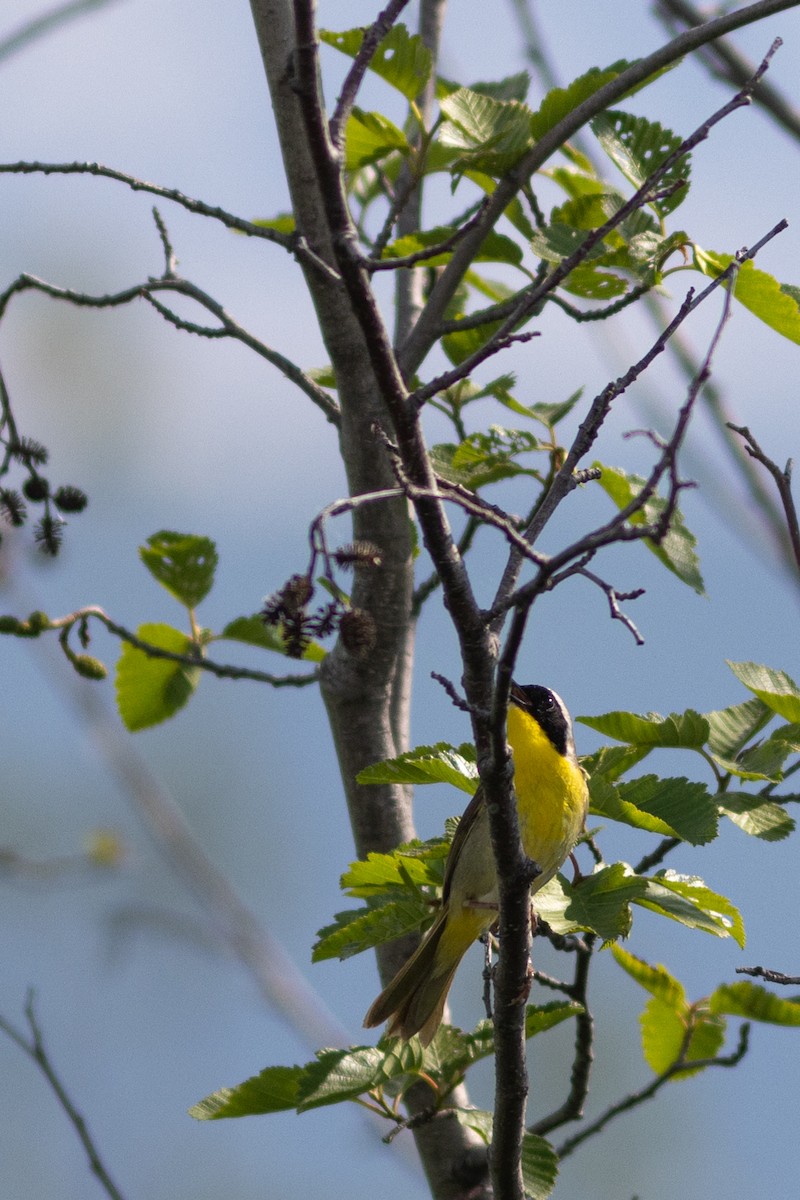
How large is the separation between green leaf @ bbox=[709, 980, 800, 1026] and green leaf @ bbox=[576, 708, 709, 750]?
65 centimetres

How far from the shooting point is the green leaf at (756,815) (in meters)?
2.99

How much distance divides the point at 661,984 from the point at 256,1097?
1165 millimetres

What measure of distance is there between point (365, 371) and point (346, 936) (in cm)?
163

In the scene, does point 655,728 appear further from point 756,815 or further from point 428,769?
point 428,769

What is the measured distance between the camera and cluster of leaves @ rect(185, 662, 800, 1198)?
2.68 meters

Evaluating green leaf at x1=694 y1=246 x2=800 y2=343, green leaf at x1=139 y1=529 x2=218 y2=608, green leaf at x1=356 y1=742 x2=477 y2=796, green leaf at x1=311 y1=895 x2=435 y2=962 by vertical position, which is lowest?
green leaf at x1=311 y1=895 x2=435 y2=962

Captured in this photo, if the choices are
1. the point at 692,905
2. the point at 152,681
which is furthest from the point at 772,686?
the point at 152,681

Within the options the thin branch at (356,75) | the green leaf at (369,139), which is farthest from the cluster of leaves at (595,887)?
the green leaf at (369,139)

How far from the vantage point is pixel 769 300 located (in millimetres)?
3059

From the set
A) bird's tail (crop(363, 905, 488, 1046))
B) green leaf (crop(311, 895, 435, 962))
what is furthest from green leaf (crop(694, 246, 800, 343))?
bird's tail (crop(363, 905, 488, 1046))

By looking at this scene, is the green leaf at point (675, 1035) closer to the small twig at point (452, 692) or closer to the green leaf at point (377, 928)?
the green leaf at point (377, 928)

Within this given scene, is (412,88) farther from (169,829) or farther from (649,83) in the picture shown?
(169,829)

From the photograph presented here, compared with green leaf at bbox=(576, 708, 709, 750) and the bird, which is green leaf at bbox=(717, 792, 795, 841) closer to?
green leaf at bbox=(576, 708, 709, 750)

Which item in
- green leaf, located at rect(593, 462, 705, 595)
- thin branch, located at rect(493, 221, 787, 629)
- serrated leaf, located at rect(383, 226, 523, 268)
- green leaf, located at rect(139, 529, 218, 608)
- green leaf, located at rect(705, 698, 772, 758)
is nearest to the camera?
thin branch, located at rect(493, 221, 787, 629)
